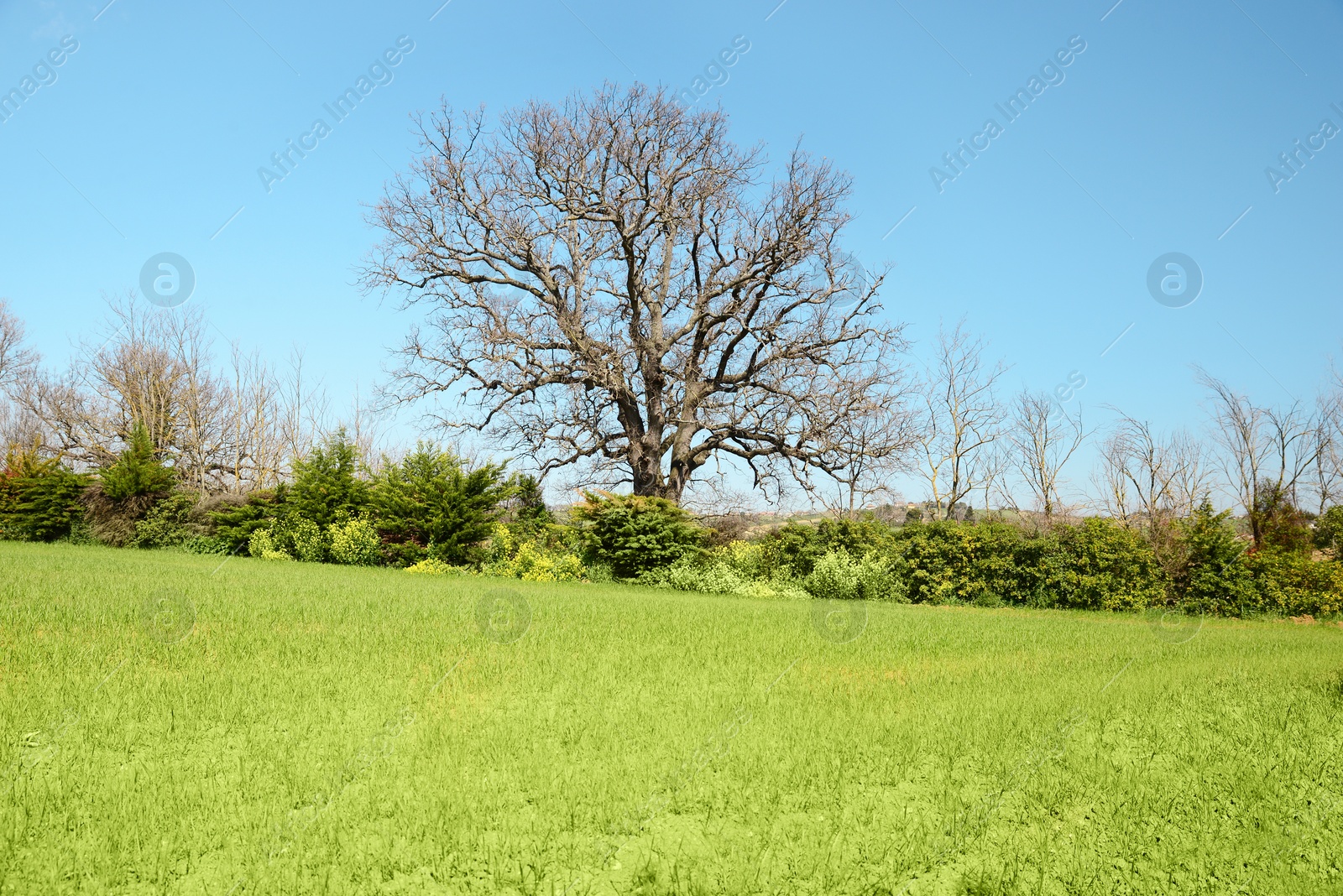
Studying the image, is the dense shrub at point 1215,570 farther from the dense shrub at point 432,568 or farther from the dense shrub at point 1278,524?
the dense shrub at point 432,568

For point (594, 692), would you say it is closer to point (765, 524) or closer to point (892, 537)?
point (892, 537)

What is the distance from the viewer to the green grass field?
153 inches

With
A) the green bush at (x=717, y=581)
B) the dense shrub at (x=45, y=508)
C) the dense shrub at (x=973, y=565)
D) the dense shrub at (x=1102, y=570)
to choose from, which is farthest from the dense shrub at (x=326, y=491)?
the dense shrub at (x=1102, y=570)

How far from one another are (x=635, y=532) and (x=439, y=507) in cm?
487

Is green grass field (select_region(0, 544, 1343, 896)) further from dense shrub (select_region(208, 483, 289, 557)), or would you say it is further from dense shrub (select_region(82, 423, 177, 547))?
dense shrub (select_region(82, 423, 177, 547))

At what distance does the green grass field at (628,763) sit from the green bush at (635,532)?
28.8 ft

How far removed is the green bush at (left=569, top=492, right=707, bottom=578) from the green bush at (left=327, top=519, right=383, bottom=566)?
560 centimetres

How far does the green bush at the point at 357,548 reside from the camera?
20234 millimetres

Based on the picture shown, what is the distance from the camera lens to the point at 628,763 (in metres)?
4.94

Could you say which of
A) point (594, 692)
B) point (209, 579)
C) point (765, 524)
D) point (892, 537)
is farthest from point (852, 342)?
point (594, 692)

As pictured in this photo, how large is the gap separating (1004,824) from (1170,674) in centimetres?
527

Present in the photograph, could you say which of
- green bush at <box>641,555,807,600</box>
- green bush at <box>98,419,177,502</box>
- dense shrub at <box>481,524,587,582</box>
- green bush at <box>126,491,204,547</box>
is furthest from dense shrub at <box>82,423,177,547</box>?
green bush at <box>641,555,807,600</box>

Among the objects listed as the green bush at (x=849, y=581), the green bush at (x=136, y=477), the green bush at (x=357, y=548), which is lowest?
the green bush at (x=849, y=581)

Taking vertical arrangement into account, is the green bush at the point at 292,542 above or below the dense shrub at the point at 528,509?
below
